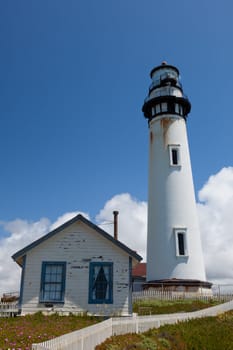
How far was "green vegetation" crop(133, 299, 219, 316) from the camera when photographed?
16.7 metres

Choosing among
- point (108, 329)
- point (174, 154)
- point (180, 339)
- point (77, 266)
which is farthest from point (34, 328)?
point (174, 154)

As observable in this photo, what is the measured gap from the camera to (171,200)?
24.3 m

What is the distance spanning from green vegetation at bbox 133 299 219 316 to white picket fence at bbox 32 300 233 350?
1521 mm

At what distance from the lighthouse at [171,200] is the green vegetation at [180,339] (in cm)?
875

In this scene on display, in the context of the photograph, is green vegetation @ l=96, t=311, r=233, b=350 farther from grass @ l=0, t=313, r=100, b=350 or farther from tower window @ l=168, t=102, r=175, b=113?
tower window @ l=168, t=102, r=175, b=113

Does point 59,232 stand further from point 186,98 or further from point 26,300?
point 186,98

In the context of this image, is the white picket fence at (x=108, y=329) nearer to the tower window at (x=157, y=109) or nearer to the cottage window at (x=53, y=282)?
the cottage window at (x=53, y=282)

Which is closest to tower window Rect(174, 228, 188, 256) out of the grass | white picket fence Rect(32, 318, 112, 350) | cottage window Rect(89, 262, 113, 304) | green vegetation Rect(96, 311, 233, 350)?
green vegetation Rect(96, 311, 233, 350)

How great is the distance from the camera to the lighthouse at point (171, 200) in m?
22.6

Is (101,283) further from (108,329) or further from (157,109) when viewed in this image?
(157,109)

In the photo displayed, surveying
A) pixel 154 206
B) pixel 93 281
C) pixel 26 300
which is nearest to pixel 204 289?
pixel 154 206

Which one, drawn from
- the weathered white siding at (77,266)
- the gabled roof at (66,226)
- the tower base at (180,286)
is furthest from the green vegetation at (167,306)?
the gabled roof at (66,226)

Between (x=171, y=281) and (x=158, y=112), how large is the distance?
1403cm

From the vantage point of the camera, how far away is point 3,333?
902cm
